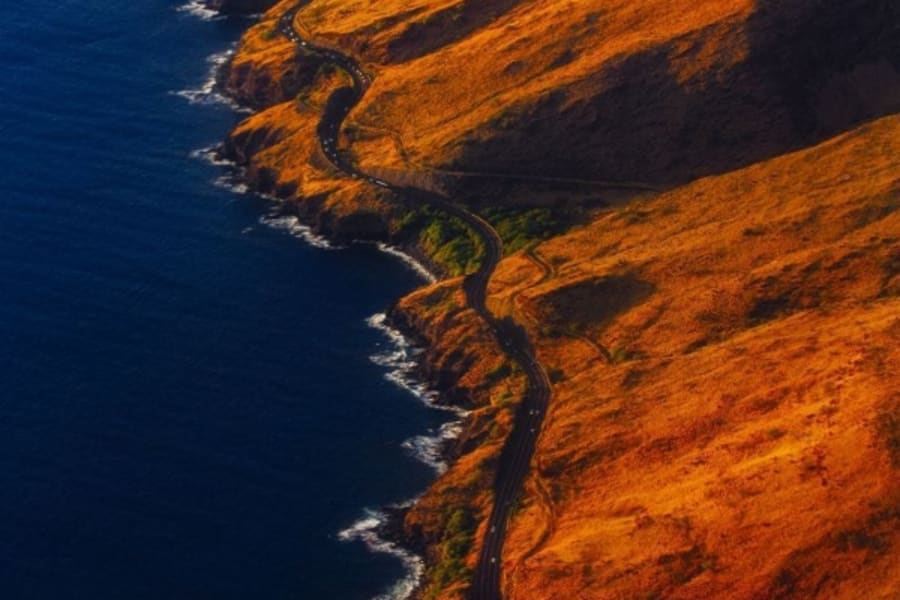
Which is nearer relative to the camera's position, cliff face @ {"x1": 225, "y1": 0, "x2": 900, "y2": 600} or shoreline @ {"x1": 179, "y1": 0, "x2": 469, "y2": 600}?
cliff face @ {"x1": 225, "y1": 0, "x2": 900, "y2": 600}

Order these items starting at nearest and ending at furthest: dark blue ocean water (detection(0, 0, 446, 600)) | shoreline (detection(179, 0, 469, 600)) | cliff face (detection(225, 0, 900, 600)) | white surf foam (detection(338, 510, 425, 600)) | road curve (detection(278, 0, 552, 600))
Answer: cliff face (detection(225, 0, 900, 600)), road curve (detection(278, 0, 552, 600)), white surf foam (detection(338, 510, 425, 600)), dark blue ocean water (detection(0, 0, 446, 600)), shoreline (detection(179, 0, 469, 600))

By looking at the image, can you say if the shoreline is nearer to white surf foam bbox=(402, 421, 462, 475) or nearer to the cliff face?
white surf foam bbox=(402, 421, 462, 475)

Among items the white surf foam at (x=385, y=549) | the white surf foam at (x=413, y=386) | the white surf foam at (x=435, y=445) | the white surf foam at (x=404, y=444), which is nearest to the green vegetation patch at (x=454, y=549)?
the white surf foam at (x=385, y=549)

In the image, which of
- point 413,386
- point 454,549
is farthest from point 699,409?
point 413,386

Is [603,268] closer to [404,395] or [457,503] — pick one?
[404,395]

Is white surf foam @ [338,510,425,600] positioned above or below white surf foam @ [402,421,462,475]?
below

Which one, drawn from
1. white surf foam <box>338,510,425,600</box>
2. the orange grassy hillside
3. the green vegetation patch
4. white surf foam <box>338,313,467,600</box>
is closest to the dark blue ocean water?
white surf foam <box>338,510,425,600</box>

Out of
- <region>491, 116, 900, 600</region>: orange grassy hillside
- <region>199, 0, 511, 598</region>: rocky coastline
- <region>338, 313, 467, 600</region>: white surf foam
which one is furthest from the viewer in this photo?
<region>199, 0, 511, 598</region>: rocky coastline
